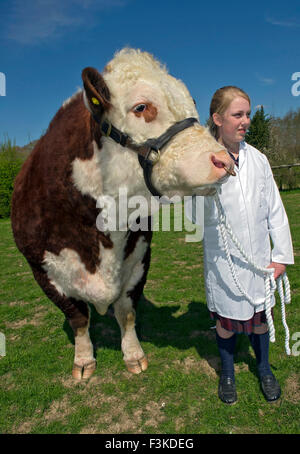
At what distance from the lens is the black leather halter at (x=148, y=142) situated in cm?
165

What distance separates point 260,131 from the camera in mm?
22484

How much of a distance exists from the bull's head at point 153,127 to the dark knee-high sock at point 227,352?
138 centimetres

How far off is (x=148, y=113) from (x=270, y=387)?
89.5 inches

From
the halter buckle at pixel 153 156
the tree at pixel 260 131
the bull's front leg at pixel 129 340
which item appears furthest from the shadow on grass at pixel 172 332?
the tree at pixel 260 131

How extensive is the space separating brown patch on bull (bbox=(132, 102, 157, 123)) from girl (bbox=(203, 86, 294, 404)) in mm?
732

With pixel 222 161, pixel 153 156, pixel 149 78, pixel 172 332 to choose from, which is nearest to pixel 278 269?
pixel 222 161

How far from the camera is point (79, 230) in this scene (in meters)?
2.32

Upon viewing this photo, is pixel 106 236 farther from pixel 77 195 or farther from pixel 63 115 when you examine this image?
pixel 63 115

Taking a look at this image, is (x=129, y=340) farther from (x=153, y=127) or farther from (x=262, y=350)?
(x=153, y=127)

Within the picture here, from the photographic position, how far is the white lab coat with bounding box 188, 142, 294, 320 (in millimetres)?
2184

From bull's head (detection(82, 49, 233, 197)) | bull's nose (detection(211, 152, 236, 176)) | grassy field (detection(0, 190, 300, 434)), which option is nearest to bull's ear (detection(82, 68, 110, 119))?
bull's head (detection(82, 49, 233, 197))

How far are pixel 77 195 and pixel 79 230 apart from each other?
31 cm

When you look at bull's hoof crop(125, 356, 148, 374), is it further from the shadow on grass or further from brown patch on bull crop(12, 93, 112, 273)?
brown patch on bull crop(12, 93, 112, 273)

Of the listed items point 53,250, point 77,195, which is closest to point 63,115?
point 77,195
